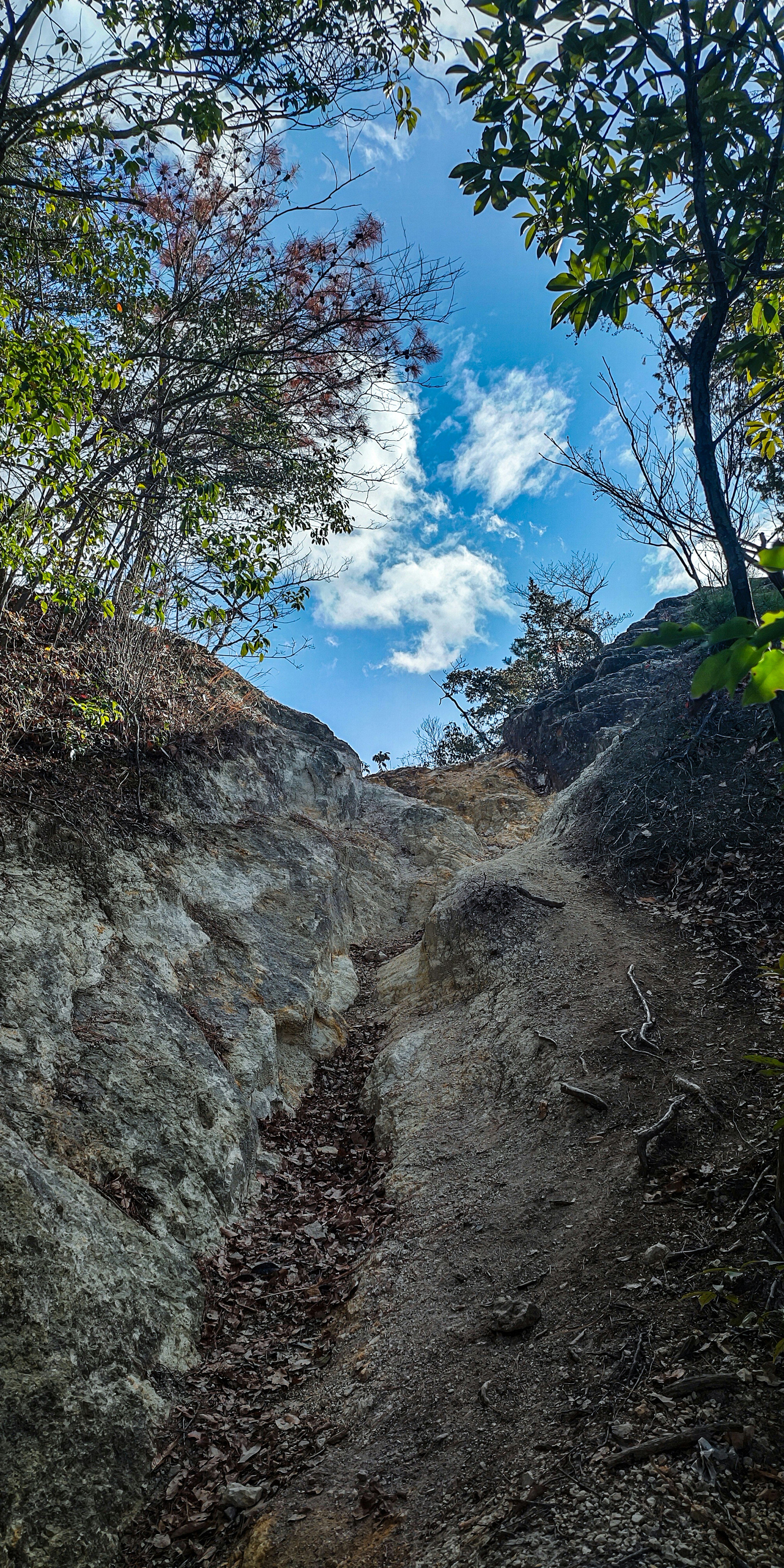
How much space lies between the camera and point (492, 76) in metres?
3.45

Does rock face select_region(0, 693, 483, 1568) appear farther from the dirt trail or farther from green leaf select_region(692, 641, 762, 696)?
green leaf select_region(692, 641, 762, 696)

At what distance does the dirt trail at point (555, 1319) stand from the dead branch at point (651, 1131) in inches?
2.6

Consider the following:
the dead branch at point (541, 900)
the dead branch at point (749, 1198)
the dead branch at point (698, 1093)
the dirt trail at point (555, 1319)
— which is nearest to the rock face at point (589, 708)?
the dead branch at point (541, 900)

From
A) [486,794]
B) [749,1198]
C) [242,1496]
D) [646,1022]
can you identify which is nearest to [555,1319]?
[749,1198]

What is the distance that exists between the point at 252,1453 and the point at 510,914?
638 centimetres

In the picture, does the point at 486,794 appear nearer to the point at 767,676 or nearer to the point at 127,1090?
the point at 127,1090

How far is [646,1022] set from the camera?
6133 millimetres

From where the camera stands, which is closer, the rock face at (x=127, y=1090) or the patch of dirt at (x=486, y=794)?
the rock face at (x=127, y=1090)

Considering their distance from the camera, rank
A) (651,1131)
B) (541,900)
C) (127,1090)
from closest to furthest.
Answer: (651,1131) < (127,1090) < (541,900)

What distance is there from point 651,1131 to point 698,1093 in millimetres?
587

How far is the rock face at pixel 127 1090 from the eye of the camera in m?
3.51

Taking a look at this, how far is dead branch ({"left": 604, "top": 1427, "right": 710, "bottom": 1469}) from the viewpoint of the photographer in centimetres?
253

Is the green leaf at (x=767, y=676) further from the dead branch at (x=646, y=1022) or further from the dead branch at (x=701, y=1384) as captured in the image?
the dead branch at (x=646, y=1022)

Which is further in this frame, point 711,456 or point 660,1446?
point 711,456
